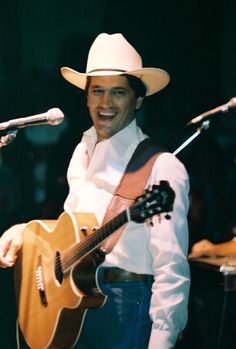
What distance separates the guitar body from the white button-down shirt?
0.12m

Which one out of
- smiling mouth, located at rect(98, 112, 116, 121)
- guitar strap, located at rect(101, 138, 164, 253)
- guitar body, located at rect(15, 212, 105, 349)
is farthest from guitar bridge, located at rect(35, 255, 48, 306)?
smiling mouth, located at rect(98, 112, 116, 121)

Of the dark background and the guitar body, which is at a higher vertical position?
the dark background

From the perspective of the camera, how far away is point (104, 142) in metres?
2.71

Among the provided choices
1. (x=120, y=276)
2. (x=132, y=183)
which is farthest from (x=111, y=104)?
(x=120, y=276)

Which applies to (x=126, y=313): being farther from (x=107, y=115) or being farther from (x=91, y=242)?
(x=107, y=115)

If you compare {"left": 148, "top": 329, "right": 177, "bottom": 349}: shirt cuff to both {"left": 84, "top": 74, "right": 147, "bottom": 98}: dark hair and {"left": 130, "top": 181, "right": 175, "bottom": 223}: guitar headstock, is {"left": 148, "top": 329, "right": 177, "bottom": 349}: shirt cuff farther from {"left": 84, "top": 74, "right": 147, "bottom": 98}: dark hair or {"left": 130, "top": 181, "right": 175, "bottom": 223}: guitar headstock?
{"left": 84, "top": 74, "right": 147, "bottom": 98}: dark hair

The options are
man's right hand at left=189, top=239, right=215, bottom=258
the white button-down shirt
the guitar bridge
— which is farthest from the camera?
man's right hand at left=189, top=239, right=215, bottom=258

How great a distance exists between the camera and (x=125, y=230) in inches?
97.2

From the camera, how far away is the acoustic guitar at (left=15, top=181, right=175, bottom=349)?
2.25 m

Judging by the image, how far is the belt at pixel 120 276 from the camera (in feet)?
8.05

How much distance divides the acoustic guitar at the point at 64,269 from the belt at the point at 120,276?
92 millimetres

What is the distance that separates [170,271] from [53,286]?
1.76 ft

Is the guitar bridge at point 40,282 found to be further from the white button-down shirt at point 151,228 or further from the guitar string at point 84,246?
the white button-down shirt at point 151,228

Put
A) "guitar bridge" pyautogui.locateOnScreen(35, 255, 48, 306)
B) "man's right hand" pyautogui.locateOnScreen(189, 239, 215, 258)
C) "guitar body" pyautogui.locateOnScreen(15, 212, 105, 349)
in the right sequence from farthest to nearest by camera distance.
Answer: "man's right hand" pyautogui.locateOnScreen(189, 239, 215, 258)
"guitar bridge" pyautogui.locateOnScreen(35, 255, 48, 306)
"guitar body" pyautogui.locateOnScreen(15, 212, 105, 349)
